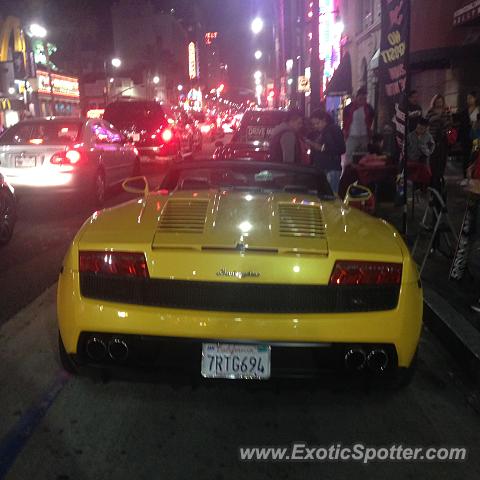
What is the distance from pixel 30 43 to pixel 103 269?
135 ft

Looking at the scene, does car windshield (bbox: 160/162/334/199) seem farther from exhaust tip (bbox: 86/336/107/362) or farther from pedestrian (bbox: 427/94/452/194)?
pedestrian (bbox: 427/94/452/194)

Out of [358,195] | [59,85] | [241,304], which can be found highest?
[59,85]

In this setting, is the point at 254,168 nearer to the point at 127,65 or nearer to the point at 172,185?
the point at 172,185

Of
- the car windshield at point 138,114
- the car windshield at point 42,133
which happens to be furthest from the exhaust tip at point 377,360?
the car windshield at point 138,114

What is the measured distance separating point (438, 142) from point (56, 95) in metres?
39.7

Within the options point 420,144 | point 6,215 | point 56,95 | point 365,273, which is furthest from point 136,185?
point 56,95

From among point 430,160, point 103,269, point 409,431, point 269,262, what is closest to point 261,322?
point 269,262

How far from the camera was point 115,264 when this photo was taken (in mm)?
3096

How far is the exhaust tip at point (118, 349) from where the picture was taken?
302cm

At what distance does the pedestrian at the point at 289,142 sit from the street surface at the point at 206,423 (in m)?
4.79

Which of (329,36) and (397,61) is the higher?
(329,36)

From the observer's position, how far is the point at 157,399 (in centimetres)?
354

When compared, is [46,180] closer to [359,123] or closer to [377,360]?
[359,123]

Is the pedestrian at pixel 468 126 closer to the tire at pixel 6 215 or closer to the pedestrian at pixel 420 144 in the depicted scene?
the pedestrian at pixel 420 144
